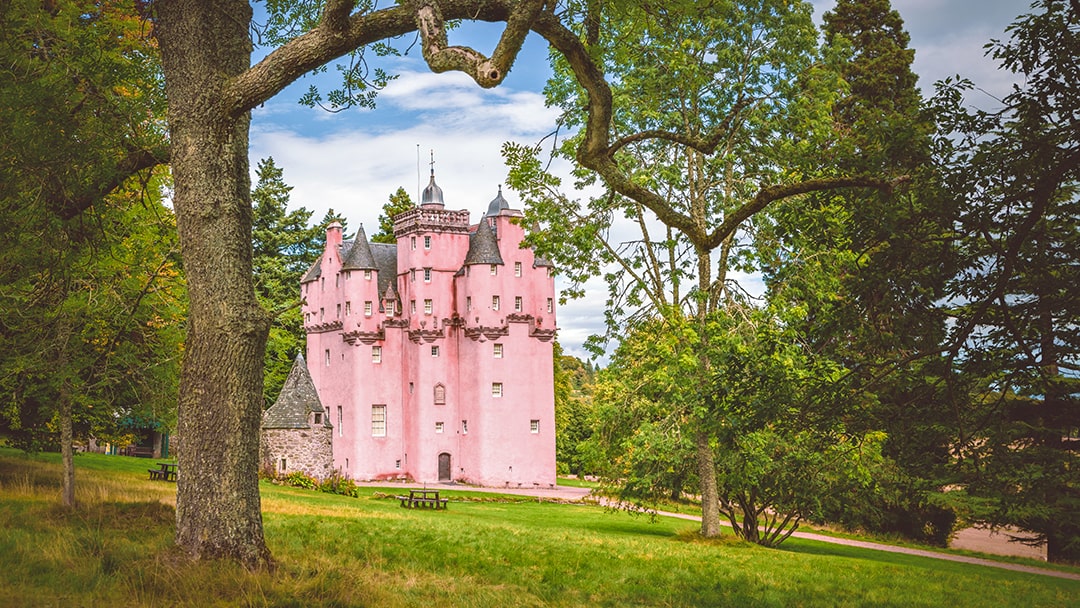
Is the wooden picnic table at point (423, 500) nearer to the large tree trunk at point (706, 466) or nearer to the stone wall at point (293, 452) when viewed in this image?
the stone wall at point (293, 452)

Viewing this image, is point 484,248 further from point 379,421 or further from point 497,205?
point 379,421

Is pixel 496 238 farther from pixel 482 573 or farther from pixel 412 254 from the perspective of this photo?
pixel 482 573

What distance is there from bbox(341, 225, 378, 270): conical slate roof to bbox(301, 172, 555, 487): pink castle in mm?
68

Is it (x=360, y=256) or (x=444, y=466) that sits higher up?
(x=360, y=256)

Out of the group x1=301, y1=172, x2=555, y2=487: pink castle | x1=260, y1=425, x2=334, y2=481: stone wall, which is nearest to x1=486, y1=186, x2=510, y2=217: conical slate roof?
x1=301, y1=172, x2=555, y2=487: pink castle

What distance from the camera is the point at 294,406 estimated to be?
41219mm

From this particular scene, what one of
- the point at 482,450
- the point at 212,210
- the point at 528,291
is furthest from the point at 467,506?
the point at 212,210

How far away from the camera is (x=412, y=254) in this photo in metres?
52.4

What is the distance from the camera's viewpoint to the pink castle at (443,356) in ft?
167

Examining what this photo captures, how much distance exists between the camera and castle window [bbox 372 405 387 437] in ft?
169

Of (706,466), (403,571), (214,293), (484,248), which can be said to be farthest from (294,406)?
(214,293)

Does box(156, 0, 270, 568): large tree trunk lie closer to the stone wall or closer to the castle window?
the stone wall

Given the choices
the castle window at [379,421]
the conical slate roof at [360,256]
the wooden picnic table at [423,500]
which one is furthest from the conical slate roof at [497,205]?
the wooden picnic table at [423,500]

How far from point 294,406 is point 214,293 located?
3438 cm
